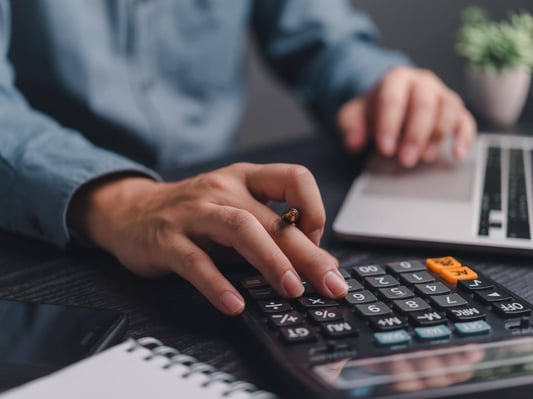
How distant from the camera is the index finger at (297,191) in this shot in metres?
0.47

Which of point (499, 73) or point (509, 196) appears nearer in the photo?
point (509, 196)

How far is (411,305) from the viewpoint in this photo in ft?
1.31

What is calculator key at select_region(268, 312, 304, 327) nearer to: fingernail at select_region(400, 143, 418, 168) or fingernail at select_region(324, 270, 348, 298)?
fingernail at select_region(324, 270, 348, 298)

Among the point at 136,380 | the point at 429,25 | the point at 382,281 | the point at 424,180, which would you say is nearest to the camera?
the point at 136,380

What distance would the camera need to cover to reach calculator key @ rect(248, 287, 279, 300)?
1.37 ft

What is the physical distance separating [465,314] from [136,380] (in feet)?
0.61

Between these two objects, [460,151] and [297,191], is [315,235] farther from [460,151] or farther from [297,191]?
[460,151]

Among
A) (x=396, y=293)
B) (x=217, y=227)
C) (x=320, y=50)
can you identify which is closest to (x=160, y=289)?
(x=217, y=227)

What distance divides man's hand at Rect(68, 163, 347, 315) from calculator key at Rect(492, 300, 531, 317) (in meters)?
0.09

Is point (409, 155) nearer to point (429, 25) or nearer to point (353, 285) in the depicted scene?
point (353, 285)

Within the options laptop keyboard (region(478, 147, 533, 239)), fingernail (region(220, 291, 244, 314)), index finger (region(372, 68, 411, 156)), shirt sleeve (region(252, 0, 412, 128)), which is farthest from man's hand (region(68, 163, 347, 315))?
shirt sleeve (region(252, 0, 412, 128))

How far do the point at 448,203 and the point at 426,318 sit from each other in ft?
0.84

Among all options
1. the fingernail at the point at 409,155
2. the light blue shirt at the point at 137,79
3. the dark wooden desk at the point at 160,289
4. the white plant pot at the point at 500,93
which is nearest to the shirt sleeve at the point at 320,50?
the light blue shirt at the point at 137,79

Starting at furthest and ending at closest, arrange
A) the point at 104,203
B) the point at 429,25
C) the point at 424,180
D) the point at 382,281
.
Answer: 1. the point at 429,25
2. the point at 424,180
3. the point at 104,203
4. the point at 382,281
